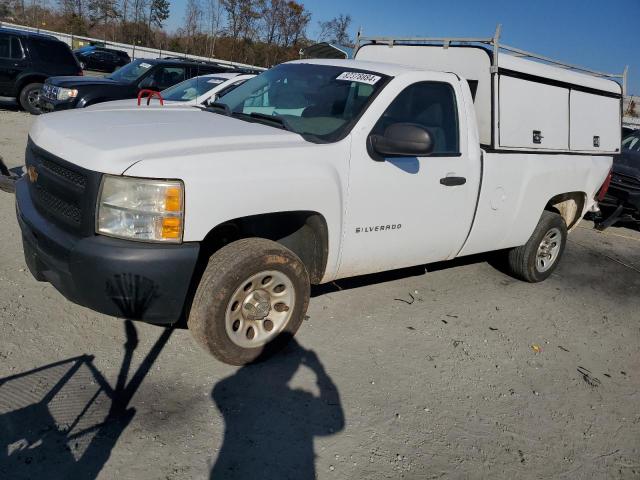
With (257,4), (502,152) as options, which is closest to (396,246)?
(502,152)

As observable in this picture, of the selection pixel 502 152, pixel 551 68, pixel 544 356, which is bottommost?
pixel 544 356

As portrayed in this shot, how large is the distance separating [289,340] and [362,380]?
1.82 feet

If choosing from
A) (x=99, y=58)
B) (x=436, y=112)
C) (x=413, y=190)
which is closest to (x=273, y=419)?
(x=413, y=190)

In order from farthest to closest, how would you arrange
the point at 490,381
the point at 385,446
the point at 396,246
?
the point at 396,246 < the point at 490,381 < the point at 385,446

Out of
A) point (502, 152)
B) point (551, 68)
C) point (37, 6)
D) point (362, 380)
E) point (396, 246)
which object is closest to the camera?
point (362, 380)

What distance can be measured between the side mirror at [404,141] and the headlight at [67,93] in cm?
854

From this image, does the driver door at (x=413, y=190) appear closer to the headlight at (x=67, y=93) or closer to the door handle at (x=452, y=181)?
Result: the door handle at (x=452, y=181)

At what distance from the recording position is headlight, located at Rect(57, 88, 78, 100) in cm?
1027

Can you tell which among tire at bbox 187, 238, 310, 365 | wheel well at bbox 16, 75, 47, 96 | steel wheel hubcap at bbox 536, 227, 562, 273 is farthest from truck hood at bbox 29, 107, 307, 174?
wheel well at bbox 16, 75, 47, 96

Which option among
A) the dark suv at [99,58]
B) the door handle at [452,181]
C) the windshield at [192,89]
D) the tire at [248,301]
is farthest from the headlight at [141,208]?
the dark suv at [99,58]

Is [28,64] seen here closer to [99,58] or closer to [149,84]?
[149,84]

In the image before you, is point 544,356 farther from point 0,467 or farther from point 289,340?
point 0,467

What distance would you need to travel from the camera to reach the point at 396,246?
13.4 ft

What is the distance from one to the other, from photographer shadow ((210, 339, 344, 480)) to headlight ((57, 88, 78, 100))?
8629mm
